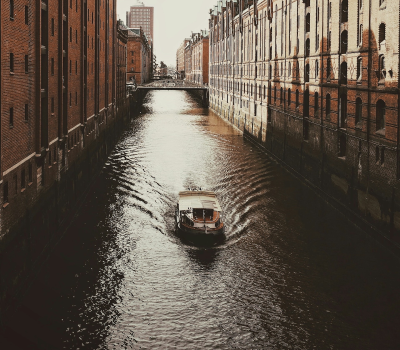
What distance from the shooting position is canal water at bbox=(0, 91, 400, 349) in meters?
16.5

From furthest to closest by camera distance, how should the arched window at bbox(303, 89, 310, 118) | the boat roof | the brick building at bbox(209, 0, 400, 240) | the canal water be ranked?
1. the arched window at bbox(303, 89, 310, 118)
2. the boat roof
3. the brick building at bbox(209, 0, 400, 240)
4. the canal water

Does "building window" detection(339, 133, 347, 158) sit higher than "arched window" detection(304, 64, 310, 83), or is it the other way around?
"arched window" detection(304, 64, 310, 83)

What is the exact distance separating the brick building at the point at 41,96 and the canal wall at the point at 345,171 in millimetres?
14179

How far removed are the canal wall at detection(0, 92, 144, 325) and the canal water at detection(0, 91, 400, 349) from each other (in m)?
0.56

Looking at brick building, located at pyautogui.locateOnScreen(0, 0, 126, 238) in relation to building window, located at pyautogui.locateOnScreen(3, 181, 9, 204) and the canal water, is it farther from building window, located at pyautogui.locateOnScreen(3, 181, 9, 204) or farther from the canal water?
the canal water

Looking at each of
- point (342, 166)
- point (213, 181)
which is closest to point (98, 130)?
point (213, 181)

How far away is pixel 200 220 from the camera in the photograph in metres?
25.2

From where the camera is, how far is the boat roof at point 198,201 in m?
26.0

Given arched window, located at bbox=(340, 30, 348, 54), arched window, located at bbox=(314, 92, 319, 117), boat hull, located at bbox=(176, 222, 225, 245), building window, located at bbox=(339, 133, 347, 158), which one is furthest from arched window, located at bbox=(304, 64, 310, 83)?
boat hull, located at bbox=(176, 222, 225, 245)

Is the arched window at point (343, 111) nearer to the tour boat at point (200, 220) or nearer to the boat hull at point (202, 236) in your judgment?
the tour boat at point (200, 220)

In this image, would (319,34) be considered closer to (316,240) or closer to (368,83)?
(368,83)

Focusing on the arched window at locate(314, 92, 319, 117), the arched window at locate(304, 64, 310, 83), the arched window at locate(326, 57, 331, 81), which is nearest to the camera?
the arched window at locate(326, 57, 331, 81)

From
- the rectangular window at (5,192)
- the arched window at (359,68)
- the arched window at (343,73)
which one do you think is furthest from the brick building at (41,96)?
the arched window at (343,73)

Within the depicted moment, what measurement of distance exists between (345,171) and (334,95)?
545cm
